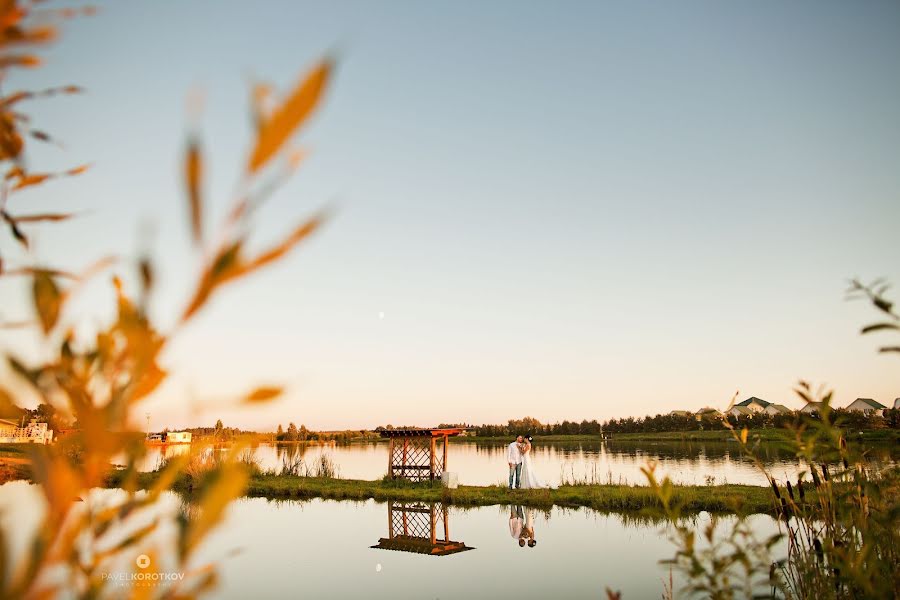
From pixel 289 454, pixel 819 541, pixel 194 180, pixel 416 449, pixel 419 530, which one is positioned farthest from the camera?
pixel 289 454

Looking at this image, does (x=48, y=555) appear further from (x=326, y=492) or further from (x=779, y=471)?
(x=779, y=471)

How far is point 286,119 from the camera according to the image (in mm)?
382

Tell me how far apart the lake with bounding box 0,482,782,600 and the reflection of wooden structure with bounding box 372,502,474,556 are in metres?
0.03

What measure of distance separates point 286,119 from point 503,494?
58.6ft

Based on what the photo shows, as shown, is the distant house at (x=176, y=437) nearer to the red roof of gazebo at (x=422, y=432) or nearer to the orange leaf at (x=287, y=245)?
the red roof of gazebo at (x=422, y=432)

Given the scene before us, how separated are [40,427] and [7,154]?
4645 centimetres

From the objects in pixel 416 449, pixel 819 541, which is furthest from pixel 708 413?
pixel 416 449

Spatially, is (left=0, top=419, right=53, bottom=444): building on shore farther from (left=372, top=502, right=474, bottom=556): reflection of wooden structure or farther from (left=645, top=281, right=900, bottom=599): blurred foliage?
(left=372, top=502, right=474, bottom=556): reflection of wooden structure

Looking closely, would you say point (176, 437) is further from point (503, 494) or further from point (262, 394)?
point (262, 394)

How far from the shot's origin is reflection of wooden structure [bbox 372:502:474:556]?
→ 10953 millimetres

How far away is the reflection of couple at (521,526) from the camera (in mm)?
11523

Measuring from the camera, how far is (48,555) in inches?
16.6

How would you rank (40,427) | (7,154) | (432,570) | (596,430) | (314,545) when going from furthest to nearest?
(596,430)
(40,427)
(314,545)
(432,570)
(7,154)

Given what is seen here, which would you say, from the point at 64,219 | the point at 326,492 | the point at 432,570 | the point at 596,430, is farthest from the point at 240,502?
the point at 596,430
